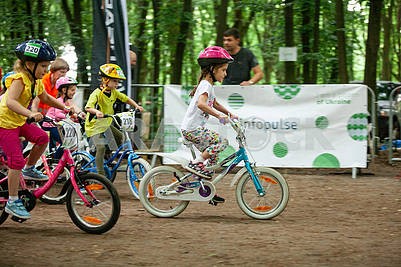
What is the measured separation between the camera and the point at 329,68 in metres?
19.6

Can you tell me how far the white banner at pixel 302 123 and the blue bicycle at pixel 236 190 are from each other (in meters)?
3.56

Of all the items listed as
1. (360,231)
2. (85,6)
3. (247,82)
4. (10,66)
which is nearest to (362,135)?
(247,82)

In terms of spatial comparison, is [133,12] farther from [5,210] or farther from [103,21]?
[5,210]

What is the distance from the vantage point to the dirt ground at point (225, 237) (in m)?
6.76

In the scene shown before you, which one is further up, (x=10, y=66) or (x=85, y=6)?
(x=85, y=6)

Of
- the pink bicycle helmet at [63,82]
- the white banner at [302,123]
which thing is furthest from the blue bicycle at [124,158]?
the white banner at [302,123]

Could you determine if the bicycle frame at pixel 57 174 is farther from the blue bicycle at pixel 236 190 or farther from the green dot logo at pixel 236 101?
the green dot logo at pixel 236 101

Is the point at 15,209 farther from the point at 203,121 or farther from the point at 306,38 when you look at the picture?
the point at 306,38

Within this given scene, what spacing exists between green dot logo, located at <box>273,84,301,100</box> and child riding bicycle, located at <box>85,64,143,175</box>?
3.18 m

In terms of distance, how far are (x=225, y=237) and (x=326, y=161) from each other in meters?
5.10

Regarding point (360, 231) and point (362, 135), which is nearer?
point (360, 231)

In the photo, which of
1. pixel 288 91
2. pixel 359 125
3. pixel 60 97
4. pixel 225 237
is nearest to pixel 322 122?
pixel 359 125

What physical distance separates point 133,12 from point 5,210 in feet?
59.5

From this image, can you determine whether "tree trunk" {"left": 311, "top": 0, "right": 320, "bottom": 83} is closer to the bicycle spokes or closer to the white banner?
the white banner
